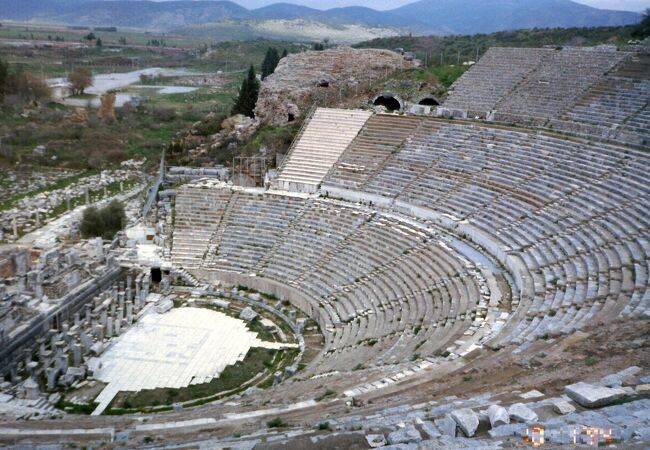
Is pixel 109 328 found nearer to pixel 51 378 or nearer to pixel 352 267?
pixel 51 378

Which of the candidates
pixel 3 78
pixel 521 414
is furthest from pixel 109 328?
pixel 3 78

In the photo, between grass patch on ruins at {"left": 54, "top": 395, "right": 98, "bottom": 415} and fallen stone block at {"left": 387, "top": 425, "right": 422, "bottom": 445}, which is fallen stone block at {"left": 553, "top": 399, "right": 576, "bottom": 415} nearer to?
fallen stone block at {"left": 387, "top": 425, "right": 422, "bottom": 445}

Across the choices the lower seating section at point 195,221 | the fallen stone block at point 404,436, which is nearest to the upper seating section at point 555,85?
the lower seating section at point 195,221

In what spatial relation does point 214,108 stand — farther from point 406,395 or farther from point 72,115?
point 406,395

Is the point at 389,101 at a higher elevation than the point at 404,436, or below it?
higher

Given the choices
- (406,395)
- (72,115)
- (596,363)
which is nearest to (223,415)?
(406,395)

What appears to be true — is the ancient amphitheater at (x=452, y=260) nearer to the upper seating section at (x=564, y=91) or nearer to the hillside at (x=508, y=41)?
the upper seating section at (x=564, y=91)
